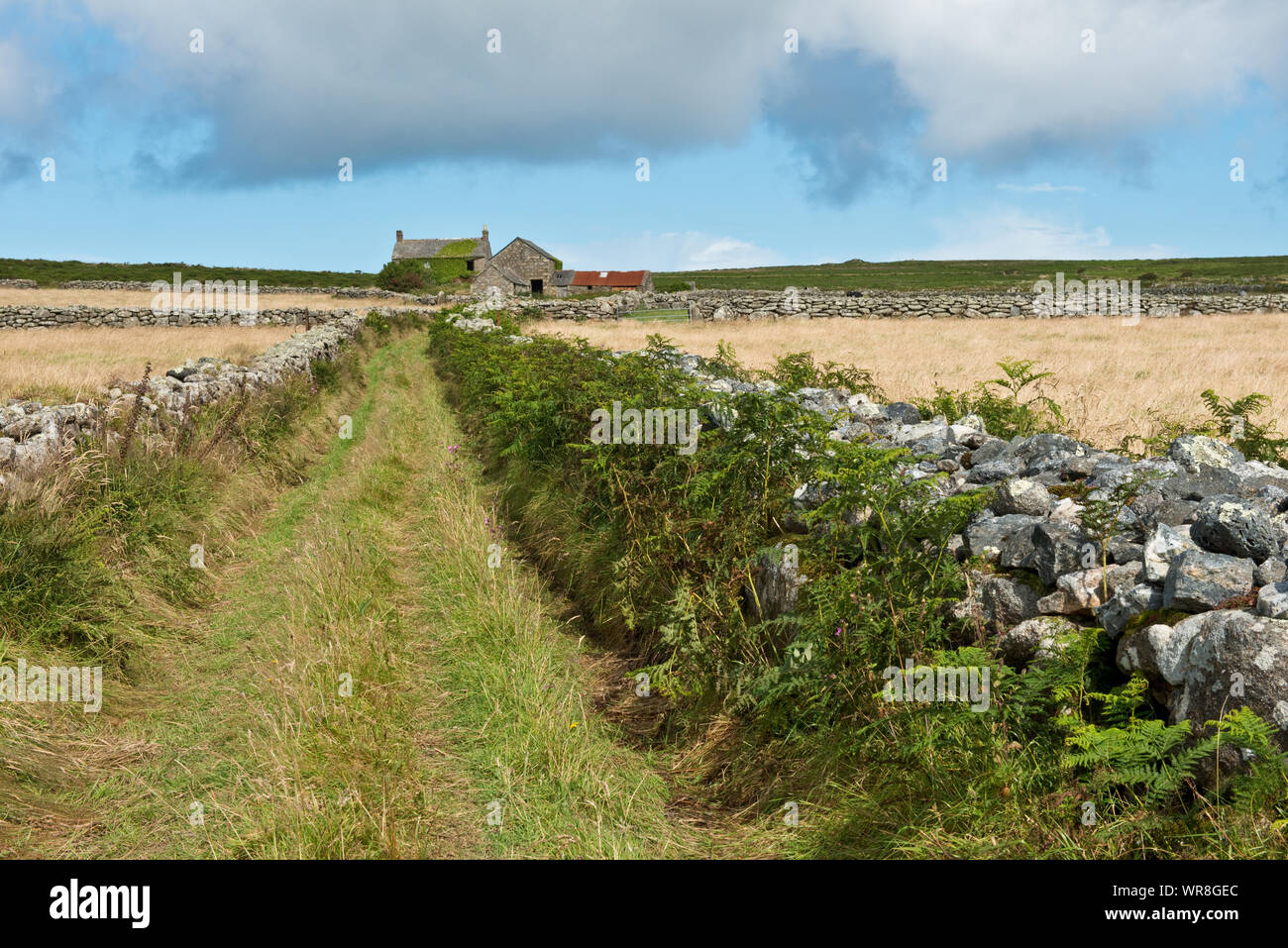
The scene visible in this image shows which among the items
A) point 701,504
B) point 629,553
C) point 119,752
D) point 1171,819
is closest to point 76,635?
point 119,752

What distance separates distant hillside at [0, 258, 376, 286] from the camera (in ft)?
252

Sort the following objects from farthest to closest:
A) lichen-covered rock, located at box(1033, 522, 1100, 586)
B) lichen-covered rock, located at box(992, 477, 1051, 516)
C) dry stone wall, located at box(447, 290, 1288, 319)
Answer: dry stone wall, located at box(447, 290, 1288, 319) < lichen-covered rock, located at box(992, 477, 1051, 516) < lichen-covered rock, located at box(1033, 522, 1100, 586)

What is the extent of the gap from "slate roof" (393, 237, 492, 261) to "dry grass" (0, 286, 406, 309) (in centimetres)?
2492

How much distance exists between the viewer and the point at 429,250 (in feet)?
298

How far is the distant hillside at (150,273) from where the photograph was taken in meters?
76.8

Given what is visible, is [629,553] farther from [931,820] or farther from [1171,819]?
[1171,819]

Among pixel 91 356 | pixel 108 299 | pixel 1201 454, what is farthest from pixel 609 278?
pixel 1201 454

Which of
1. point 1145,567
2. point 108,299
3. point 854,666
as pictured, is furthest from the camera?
point 108,299

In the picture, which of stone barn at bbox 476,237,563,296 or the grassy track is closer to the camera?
the grassy track

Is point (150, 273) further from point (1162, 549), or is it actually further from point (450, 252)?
point (1162, 549)

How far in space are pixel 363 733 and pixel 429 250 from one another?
304 feet

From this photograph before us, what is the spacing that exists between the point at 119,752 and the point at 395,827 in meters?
2.40

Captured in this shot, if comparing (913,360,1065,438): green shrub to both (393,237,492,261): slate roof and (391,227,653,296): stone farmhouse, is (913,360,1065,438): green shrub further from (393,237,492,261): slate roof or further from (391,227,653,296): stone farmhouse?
(393,237,492,261): slate roof

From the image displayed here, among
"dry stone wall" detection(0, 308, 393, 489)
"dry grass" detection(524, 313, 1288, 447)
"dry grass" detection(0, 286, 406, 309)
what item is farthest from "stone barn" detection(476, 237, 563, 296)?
"dry stone wall" detection(0, 308, 393, 489)
